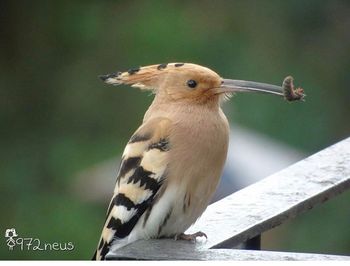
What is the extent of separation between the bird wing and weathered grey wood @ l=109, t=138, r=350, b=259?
0.36 feet

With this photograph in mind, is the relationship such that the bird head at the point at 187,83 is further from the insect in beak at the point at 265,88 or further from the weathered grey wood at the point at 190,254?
the weathered grey wood at the point at 190,254

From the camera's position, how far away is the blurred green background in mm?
4684

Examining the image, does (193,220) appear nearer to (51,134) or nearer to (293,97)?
(293,97)

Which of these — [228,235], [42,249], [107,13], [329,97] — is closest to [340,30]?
[329,97]

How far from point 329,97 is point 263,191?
2757 mm

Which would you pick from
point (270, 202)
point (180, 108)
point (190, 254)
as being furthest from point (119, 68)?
point (190, 254)

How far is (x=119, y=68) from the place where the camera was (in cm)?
499

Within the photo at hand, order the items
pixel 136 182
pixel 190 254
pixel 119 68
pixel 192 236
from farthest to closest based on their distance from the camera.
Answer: pixel 119 68 → pixel 136 182 → pixel 192 236 → pixel 190 254

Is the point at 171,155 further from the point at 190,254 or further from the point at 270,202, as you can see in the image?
the point at 190,254

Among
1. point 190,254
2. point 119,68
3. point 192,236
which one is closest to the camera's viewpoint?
point 190,254

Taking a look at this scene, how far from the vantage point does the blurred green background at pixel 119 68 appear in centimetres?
468

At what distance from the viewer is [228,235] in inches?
76.4

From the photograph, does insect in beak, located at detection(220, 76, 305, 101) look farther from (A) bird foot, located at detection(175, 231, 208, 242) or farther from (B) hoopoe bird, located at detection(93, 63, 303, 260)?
(A) bird foot, located at detection(175, 231, 208, 242)

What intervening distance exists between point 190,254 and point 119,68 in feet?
10.5
